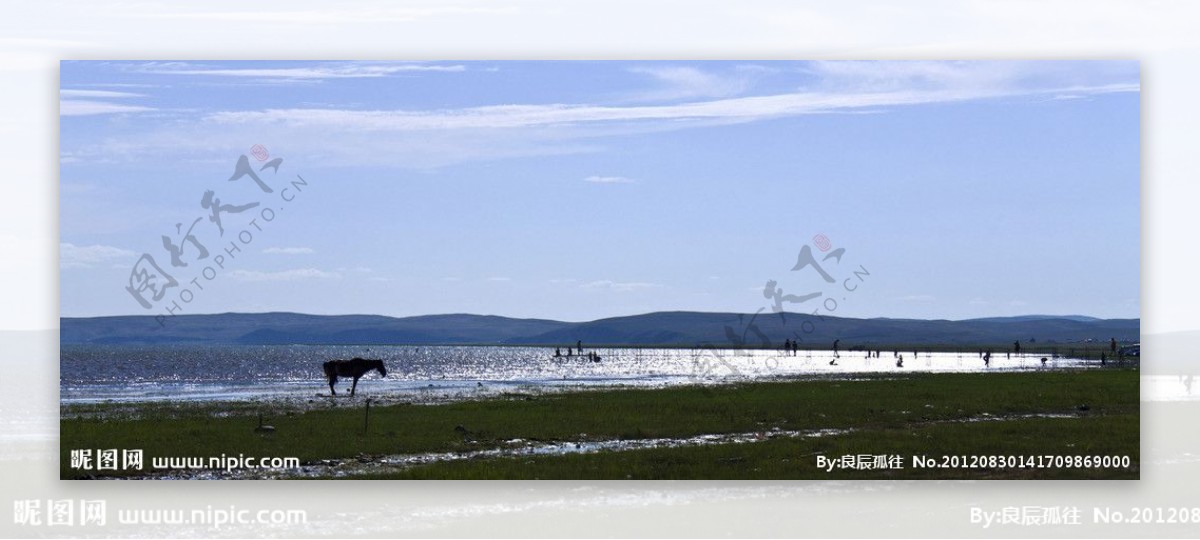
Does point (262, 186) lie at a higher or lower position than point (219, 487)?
higher

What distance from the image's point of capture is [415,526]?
25203 millimetres

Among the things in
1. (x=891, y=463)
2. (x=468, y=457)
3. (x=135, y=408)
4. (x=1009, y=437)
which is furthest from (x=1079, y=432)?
(x=135, y=408)

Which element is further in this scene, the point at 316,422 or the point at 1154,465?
the point at 316,422

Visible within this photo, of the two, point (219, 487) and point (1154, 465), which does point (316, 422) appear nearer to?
point (219, 487)

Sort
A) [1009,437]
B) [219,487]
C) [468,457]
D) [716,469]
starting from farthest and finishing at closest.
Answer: [1009,437] < [468,457] < [716,469] < [219,487]

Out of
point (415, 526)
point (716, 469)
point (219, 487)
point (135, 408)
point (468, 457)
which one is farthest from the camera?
point (135, 408)

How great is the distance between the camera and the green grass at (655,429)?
2997 cm

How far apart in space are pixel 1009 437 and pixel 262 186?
76.0 feet

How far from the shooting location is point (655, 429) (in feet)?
124

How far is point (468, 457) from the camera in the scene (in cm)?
3181

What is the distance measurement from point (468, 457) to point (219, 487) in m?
7.03

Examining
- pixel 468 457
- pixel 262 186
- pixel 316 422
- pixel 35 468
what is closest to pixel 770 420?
pixel 468 457

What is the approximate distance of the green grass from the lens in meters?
30.0

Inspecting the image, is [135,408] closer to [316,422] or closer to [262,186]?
[316,422]
